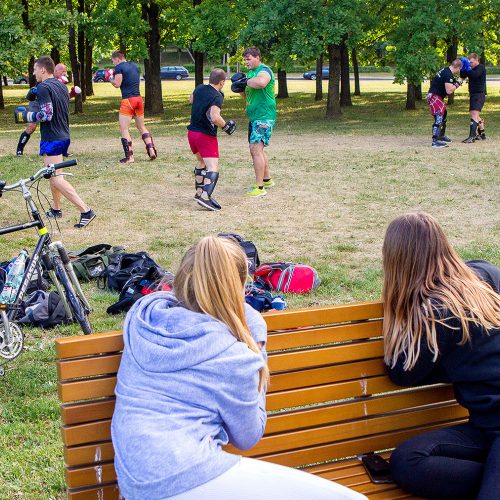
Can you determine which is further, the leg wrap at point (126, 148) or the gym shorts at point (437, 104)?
the gym shorts at point (437, 104)

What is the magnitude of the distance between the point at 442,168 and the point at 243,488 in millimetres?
11330

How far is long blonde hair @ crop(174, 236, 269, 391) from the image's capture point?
2.64 metres

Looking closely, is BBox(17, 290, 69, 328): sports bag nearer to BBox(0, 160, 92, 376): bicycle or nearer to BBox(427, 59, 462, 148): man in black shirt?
BBox(0, 160, 92, 376): bicycle

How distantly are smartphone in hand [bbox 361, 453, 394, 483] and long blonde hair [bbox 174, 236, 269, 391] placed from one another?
2.46 ft

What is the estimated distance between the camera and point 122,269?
7105 millimetres

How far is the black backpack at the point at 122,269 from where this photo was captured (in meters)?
6.93

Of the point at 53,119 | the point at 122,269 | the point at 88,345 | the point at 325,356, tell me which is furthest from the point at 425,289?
the point at 53,119

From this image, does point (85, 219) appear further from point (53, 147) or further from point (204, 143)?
point (204, 143)

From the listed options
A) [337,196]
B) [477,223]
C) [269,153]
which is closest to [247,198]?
[337,196]

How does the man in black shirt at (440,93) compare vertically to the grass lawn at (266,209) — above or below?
above

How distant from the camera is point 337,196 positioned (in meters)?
11.2

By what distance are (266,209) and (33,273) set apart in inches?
213

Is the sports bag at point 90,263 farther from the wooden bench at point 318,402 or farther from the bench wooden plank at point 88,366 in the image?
the bench wooden plank at point 88,366

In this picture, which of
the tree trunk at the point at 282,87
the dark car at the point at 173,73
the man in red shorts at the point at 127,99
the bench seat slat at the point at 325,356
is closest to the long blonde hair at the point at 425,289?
the bench seat slat at the point at 325,356
